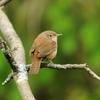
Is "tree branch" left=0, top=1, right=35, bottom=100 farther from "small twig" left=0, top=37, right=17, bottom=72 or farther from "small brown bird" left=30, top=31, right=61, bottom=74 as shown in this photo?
"small brown bird" left=30, top=31, right=61, bottom=74

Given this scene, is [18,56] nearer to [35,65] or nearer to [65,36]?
[35,65]

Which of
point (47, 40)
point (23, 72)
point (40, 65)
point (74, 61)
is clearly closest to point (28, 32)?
point (74, 61)

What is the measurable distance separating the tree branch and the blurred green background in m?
1.90

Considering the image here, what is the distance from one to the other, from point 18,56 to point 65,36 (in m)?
2.56

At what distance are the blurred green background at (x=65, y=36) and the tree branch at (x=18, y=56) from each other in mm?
1902

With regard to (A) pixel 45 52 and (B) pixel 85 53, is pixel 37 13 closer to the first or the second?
(B) pixel 85 53

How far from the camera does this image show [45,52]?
4016 mm

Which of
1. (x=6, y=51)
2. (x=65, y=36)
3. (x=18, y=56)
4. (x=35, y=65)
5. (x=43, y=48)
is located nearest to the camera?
(x=6, y=51)

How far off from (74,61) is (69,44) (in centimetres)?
50

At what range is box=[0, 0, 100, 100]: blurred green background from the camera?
18.1 ft

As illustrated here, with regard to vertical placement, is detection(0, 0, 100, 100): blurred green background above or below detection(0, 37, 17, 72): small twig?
below

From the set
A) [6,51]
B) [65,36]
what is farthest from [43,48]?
[65,36]

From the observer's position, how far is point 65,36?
5.59 metres

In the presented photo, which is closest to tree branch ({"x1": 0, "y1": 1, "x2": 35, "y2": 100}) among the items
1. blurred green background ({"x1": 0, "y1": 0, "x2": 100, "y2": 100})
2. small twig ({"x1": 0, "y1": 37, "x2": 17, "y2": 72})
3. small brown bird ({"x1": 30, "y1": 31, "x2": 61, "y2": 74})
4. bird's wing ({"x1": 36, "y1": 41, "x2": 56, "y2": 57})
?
small twig ({"x1": 0, "y1": 37, "x2": 17, "y2": 72})
